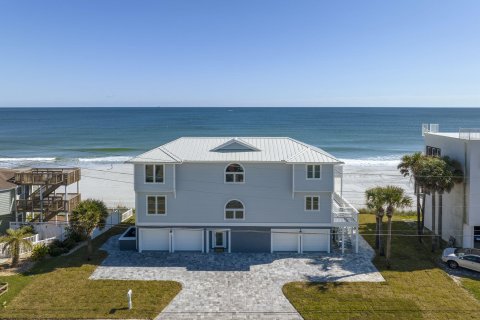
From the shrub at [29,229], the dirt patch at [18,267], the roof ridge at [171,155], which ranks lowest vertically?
the dirt patch at [18,267]

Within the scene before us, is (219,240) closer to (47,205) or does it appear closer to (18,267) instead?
(18,267)

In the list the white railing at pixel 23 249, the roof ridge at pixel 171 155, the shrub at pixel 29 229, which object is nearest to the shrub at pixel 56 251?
the white railing at pixel 23 249

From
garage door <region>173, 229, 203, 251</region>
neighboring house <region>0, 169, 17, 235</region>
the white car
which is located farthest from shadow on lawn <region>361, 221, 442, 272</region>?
neighboring house <region>0, 169, 17, 235</region>

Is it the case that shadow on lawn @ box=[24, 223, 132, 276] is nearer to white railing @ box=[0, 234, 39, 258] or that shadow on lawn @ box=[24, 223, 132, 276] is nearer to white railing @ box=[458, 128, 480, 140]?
white railing @ box=[0, 234, 39, 258]

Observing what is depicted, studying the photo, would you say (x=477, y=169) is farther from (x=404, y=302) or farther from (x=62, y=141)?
(x=62, y=141)

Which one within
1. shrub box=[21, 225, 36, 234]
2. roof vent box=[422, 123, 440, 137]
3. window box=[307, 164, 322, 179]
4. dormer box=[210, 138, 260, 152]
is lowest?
shrub box=[21, 225, 36, 234]

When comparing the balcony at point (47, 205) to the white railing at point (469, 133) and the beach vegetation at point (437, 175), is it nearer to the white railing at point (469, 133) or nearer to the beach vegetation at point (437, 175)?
the beach vegetation at point (437, 175)
